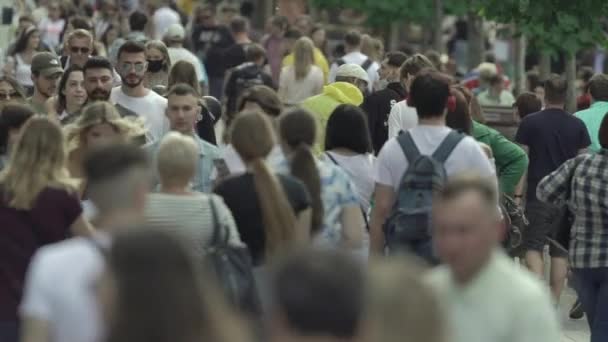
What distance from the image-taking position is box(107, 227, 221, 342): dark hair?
15.8 feet

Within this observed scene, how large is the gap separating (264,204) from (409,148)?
3.94 feet

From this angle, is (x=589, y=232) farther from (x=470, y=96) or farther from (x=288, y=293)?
(x=288, y=293)

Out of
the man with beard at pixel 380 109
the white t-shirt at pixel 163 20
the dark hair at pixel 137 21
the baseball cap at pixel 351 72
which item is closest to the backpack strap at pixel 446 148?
the man with beard at pixel 380 109

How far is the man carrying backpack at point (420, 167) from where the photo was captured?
9789mm

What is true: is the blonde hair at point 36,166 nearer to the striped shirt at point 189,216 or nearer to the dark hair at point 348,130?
the striped shirt at point 189,216

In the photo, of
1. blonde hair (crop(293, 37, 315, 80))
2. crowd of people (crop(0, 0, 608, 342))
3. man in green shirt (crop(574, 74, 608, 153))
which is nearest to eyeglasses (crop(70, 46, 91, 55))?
crowd of people (crop(0, 0, 608, 342))

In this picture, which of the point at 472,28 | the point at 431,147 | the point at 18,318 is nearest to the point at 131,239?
the point at 18,318

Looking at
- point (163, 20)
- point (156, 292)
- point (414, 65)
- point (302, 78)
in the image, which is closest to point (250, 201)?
point (156, 292)

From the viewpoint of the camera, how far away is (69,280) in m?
6.30

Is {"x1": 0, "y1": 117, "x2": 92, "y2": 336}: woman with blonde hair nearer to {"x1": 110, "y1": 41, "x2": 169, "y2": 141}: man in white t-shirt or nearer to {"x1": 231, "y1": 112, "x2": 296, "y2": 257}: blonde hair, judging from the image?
{"x1": 231, "y1": 112, "x2": 296, "y2": 257}: blonde hair

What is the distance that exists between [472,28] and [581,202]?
1858 centimetres

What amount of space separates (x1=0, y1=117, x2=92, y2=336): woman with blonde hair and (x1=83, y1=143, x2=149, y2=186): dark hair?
171 cm

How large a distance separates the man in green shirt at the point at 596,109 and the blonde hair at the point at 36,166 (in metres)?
7.45

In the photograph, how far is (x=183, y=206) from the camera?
8.33 m
